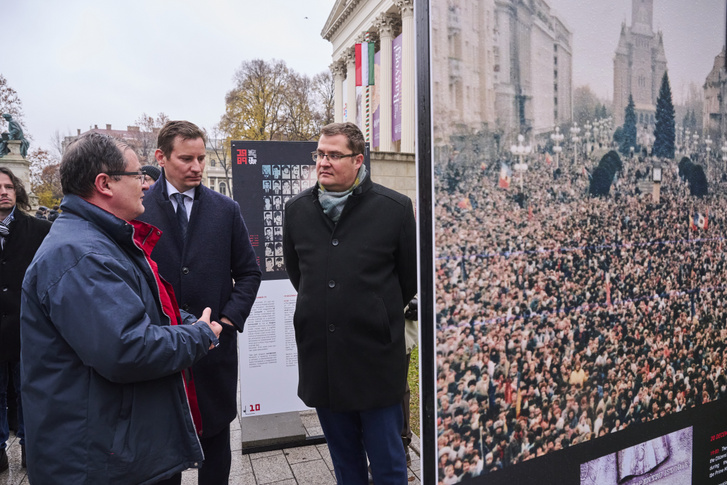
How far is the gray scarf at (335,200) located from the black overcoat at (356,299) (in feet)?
0.09

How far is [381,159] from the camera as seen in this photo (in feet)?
39.5

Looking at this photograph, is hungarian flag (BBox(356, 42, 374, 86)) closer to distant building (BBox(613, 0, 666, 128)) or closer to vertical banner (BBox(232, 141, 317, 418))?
vertical banner (BBox(232, 141, 317, 418))

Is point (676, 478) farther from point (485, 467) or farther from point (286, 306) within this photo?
point (286, 306)

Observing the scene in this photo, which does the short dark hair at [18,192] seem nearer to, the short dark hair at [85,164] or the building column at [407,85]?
the short dark hair at [85,164]

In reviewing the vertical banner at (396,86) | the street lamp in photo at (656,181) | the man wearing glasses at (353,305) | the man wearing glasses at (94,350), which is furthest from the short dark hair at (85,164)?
the vertical banner at (396,86)

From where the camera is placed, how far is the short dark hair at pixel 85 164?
1682mm

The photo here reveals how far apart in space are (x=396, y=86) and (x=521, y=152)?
24.2 metres

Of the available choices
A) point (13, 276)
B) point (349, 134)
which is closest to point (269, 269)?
point (13, 276)

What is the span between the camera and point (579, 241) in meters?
1.53

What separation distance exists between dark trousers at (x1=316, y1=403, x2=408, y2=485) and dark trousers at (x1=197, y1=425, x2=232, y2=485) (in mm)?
573

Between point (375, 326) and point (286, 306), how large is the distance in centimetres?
217

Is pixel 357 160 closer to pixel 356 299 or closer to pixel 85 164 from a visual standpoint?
pixel 356 299

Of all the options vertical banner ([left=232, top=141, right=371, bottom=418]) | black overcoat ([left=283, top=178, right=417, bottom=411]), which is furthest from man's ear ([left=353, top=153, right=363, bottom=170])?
vertical banner ([left=232, top=141, right=371, bottom=418])

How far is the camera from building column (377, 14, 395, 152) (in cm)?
2611
